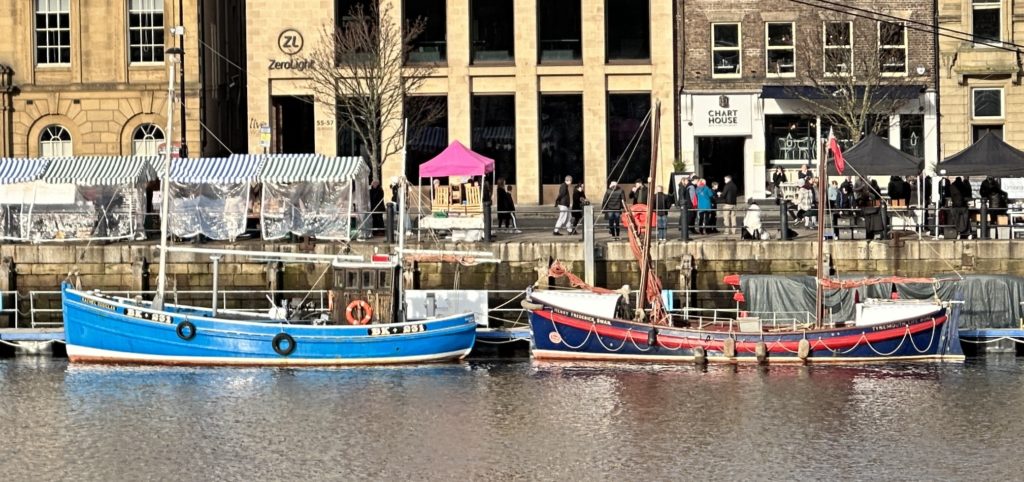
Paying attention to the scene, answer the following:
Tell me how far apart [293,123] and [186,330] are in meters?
21.7

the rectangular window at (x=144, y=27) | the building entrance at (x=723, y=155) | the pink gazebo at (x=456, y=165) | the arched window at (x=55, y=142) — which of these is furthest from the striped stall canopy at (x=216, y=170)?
the building entrance at (x=723, y=155)

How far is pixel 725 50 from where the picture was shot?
2475 inches

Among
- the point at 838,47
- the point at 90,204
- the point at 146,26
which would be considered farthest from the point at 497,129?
the point at 90,204

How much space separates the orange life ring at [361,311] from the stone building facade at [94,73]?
67.7 ft

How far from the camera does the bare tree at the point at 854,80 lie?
60281 millimetres

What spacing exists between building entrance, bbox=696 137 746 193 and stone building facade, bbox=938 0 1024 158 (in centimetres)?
650

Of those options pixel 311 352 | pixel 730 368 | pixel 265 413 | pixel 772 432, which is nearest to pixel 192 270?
pixel 311 352

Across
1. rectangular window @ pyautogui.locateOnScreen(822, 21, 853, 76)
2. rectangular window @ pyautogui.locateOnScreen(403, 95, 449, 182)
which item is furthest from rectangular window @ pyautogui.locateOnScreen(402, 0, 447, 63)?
rectangular window @ pyautogui.locateOnScreen(822, 21, 853, 76)

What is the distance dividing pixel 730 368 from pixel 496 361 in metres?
5.46

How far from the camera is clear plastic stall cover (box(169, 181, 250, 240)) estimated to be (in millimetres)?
48719

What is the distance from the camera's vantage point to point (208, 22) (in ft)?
211

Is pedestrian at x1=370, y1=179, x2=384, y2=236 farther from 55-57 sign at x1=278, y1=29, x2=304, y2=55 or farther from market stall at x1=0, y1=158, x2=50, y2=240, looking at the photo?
55-57 sign at x1=278, y1=29, x2=304, y2=55

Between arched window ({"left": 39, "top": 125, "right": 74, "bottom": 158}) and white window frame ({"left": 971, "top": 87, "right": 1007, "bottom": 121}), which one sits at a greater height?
white window frame ({"left": 971, "top": 87, "right": 1007, "bottom": 121})

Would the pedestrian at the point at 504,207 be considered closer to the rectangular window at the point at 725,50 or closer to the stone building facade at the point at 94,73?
the rectangular window at the point at 725,50
